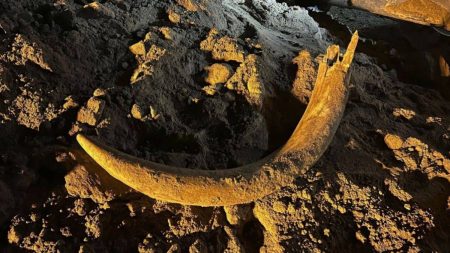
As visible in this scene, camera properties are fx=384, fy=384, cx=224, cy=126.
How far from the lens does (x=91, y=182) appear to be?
1.56 meters

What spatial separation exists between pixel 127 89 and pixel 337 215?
1127mm

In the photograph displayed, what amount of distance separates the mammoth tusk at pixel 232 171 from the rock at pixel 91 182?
0.40 ft

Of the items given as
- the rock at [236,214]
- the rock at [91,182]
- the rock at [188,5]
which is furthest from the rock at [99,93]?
the rock at [188,5]

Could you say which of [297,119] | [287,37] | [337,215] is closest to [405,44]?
[287,37]

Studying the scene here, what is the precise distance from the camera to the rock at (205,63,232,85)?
2.01m

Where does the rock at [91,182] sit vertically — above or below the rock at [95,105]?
below

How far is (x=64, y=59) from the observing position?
69.4 inches

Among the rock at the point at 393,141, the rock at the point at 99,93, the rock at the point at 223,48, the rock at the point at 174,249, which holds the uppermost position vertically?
the rock at the point at 223,48

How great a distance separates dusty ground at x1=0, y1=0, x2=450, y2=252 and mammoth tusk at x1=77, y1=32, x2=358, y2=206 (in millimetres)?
101

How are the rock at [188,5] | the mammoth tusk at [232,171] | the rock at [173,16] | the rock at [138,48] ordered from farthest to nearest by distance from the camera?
the rock at [188,5] < the rock at [173,16] < the rock at [138,48] < the mammoth tusk at [232,171]

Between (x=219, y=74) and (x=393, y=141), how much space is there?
100 centimetres

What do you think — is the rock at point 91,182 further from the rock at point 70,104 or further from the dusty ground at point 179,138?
the rock at point 70,104

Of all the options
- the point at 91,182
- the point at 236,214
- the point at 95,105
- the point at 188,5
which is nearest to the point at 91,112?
the point at 95,105

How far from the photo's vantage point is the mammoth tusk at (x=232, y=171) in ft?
4.80
